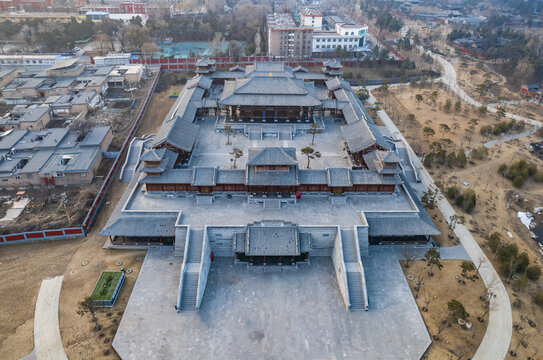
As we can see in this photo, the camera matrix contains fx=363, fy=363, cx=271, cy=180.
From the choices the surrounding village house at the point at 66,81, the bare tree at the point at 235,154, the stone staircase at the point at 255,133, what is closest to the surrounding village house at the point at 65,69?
the surrounding village house at the point at 66,81

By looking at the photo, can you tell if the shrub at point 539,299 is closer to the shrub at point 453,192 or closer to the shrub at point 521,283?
the shrub at point 521,283

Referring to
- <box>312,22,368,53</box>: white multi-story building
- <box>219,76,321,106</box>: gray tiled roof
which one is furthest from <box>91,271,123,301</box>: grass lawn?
<box>312,22,368,53</box>: white multi-story building

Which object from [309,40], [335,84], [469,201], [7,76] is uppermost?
[309,40]

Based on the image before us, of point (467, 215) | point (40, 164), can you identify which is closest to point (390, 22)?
point (467, 215)

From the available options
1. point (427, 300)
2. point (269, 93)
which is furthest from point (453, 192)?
point (269, 93)

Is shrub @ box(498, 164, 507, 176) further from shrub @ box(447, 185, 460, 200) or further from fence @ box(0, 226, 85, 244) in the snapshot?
fence @ box(0, 226, 85, 244)

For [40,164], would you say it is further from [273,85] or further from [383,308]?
[383,308]

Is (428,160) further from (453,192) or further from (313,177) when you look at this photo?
(313,177)
